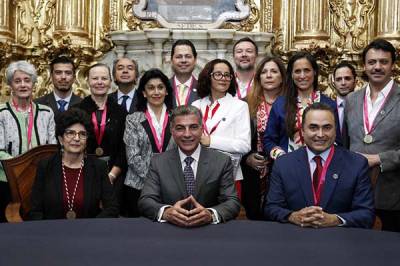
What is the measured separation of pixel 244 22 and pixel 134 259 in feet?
18.8

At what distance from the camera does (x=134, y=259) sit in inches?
85.9

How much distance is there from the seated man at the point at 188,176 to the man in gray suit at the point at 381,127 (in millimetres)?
891

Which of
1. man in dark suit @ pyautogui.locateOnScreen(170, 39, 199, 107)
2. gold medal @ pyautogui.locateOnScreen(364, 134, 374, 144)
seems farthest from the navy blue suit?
man in dark suit @ pyautogui.locateOnScreen(170, 39, 199, 107)

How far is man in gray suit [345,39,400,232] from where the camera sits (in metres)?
3.73

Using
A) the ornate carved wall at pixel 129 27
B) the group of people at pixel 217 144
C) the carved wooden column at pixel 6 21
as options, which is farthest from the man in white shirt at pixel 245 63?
the carved wooden column at pixel 6 21

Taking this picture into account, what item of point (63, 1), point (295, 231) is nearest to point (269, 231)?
point (295, 231)

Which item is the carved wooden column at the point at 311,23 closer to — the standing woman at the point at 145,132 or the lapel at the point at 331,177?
the standing woman at the point at 145,132

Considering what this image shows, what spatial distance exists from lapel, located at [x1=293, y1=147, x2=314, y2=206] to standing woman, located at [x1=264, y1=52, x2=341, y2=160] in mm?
779

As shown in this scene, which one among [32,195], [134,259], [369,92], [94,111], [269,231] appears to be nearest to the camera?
[134,259]

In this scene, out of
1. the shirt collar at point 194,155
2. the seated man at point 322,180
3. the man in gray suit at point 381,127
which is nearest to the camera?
the seated man at point 322,180

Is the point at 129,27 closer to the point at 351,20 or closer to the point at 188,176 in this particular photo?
the point at 351,20

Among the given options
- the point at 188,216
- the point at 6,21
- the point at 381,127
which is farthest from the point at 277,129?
the point at 6,21

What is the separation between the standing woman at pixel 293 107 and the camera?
4.00 meters

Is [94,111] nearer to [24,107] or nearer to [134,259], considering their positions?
[24,107]
